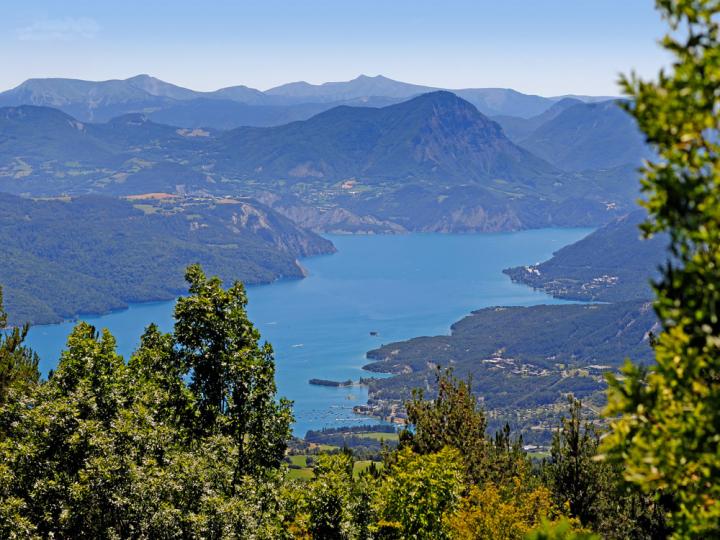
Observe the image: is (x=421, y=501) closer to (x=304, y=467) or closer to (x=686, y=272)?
(x=686, y=272)

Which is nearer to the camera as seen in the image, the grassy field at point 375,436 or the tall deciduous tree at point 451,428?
the tall deciduous tree at point 451,428

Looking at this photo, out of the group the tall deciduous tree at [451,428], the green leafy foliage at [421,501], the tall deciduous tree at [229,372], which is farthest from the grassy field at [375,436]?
the tall deciduous tree at [229,372]

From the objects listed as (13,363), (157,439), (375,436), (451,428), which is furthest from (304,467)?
(157,439)

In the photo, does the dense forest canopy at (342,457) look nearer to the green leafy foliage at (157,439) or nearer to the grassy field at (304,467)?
the green leafy foliage at (157,439)

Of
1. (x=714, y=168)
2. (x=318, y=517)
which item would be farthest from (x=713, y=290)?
(x=318, y=517)

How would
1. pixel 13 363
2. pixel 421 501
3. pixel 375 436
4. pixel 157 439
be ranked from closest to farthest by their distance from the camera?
pixel 157 439 < pixel 421 501 < pixel 13 363 < pixel 375 436

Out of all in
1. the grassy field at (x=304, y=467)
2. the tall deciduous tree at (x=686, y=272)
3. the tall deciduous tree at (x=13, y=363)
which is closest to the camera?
the tall deciduous tree at (x=686, y=272)

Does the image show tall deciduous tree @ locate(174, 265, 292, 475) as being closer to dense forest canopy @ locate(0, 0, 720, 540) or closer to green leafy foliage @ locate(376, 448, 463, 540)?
dense forest canopy @ locate(0, 0, 720, 540)

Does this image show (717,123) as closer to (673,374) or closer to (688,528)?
(673,374)
